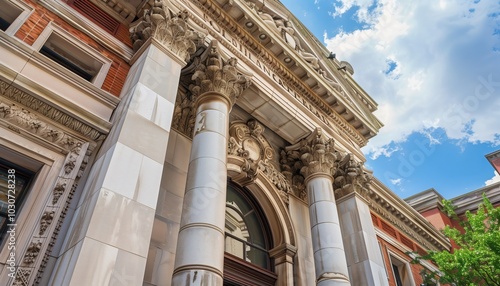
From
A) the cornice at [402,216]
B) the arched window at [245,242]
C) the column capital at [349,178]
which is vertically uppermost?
the cornice at [402,216]

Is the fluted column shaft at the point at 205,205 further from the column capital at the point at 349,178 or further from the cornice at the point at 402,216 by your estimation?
the cornice at the point at 402,216

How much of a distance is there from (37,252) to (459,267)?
13.2 metres

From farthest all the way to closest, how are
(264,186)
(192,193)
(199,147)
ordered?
(264,186) → (199,147) → (192,193)

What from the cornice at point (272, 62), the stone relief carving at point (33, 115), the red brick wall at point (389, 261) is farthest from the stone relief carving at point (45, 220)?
the red brick wall at point (389, 261)

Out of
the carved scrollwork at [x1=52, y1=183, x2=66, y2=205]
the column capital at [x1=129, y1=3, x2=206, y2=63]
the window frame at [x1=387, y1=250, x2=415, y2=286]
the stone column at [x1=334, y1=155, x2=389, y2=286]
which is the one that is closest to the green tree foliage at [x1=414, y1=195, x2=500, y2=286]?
the window frame at [x1=387, y1=250, x2=415, y2=286]

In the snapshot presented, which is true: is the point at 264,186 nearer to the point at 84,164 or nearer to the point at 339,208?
the point at 339,208

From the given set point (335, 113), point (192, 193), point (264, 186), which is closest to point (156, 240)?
point (192, 193)

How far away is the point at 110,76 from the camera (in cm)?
769

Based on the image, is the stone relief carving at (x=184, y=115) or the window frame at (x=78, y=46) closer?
the window frame at (x=78, y=46)

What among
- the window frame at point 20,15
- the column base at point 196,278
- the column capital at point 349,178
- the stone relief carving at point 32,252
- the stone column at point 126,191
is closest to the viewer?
the stone column at point 126,191

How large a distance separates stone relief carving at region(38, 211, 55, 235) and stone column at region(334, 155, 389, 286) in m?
8.27

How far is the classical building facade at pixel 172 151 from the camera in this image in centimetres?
504

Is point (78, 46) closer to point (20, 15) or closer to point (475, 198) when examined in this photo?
point (20, 15)

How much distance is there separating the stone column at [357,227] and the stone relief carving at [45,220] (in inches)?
325
